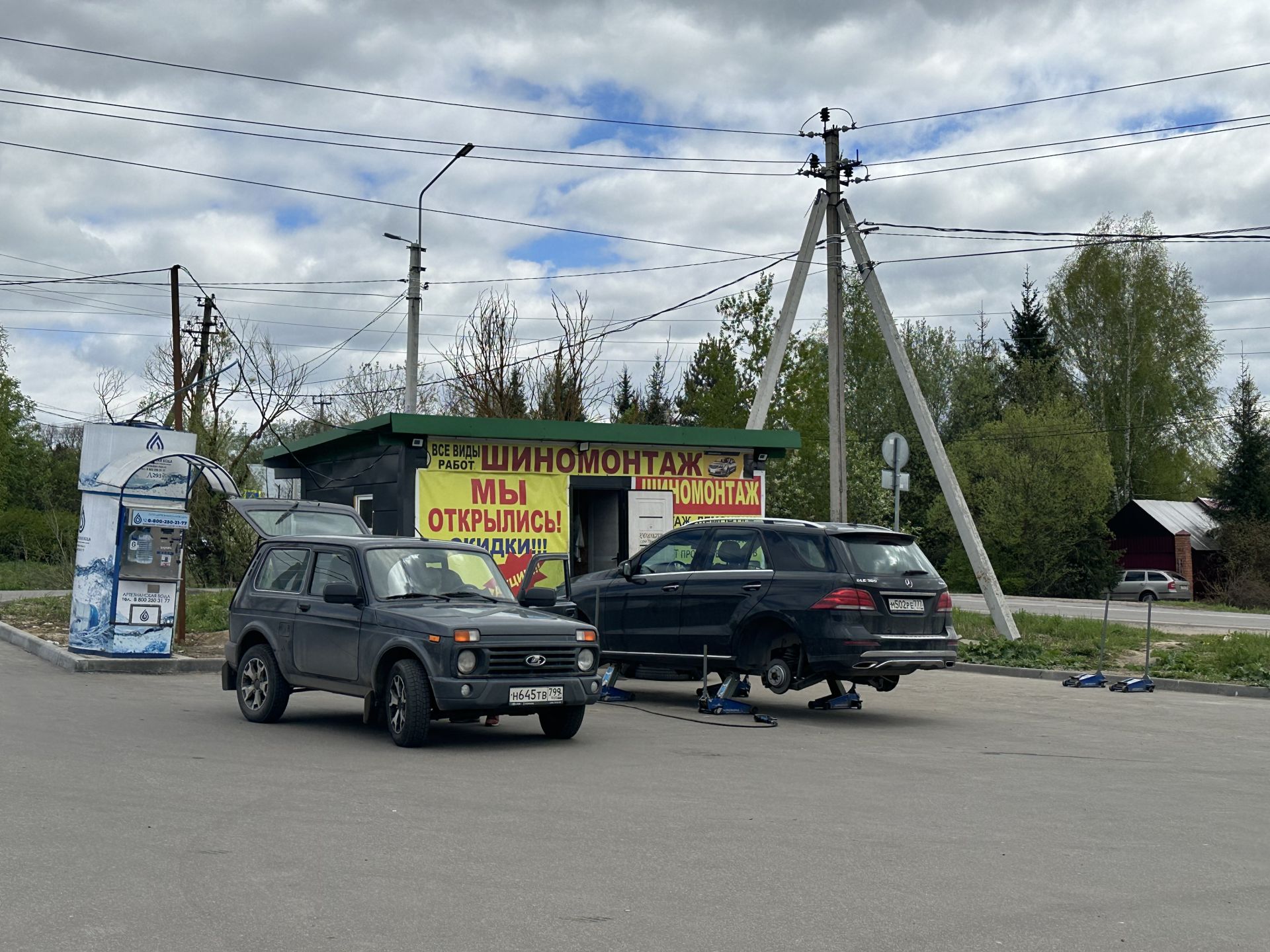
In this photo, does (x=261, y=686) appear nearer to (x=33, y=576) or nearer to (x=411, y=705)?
(x=411, y=705)

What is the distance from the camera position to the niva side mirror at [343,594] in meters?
11.0

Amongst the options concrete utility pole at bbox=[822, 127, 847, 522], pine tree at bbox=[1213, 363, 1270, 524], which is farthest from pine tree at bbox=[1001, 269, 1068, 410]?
concrete utility pole at bbox=[822, 127, 847, 522]

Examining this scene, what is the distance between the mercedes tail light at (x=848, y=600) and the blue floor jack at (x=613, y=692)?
289 centimetres

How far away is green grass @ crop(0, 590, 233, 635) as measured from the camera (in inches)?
910

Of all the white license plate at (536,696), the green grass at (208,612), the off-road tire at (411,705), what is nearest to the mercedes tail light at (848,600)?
the white license plate at (536,696)

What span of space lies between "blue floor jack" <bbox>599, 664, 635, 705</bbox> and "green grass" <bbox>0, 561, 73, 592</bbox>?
19.2m

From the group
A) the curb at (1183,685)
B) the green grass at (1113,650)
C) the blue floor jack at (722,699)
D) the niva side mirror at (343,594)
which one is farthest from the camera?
the green grass at (1113,650)

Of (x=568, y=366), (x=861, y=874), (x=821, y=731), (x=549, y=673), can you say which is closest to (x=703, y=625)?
(x=821, y=731)

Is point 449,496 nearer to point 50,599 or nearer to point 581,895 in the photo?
point 50,599

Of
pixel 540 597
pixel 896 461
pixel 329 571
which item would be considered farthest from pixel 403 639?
pixel 896 461

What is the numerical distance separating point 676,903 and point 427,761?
172 inches

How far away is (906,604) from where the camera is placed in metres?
13.1

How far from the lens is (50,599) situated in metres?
29.5

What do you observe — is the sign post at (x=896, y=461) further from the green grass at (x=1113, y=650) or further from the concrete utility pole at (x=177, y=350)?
the concrete utility pole at (x=177, y=350)
